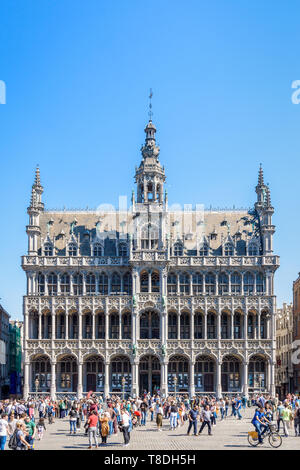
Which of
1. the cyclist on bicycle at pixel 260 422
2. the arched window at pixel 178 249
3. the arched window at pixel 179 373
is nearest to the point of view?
the cyclist on bicycle at pixel 260 422

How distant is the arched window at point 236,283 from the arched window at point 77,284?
20.0 meters

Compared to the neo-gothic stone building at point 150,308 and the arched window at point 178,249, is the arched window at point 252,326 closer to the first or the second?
the neo-gothic stone building at point 150,308

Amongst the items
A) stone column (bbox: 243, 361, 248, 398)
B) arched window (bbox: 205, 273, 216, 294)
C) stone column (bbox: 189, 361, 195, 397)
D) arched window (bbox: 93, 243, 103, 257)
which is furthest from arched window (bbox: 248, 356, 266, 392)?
arched window (bbox: 93, 243, 103, 257)

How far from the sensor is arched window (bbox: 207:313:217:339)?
10094 cm

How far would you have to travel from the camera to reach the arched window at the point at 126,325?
101 m

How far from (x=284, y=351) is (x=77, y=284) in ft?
148

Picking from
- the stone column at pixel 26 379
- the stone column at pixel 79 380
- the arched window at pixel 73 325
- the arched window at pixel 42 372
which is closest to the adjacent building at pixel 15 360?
the arched window at pixel 42 372

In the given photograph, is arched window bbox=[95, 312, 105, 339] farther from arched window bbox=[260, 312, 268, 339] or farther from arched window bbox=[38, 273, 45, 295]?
arched window bbox=[260, 312, 268, 339]

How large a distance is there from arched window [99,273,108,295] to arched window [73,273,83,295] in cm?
251

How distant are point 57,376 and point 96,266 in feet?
49.8

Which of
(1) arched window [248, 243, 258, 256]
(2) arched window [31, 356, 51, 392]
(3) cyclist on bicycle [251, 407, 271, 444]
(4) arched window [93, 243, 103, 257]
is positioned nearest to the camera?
(3) cyclist on bicycle [251, 407, 271, 444]

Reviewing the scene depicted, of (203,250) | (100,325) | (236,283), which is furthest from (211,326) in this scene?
(100,325)

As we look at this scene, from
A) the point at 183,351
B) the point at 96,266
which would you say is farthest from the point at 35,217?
the point at 183,351

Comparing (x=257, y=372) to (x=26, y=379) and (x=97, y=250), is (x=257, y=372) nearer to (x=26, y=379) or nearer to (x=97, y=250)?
(x=97, y=250)
